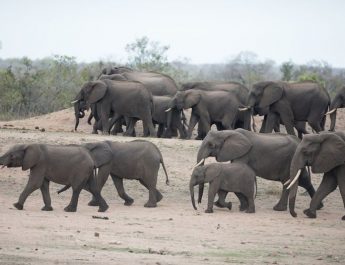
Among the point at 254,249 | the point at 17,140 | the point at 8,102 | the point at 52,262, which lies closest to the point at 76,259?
the point at 52,262

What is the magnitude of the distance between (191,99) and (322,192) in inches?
356

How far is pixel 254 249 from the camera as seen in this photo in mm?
15406

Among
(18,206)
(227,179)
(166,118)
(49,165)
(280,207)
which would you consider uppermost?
(49,165)

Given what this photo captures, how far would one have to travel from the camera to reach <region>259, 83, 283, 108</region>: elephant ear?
1078 inches

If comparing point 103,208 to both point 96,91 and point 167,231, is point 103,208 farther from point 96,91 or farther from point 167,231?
point 96,91

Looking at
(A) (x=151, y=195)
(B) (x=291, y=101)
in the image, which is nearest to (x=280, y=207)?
(A) (x=151, y=195)

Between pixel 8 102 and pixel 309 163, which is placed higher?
pixel 309 163

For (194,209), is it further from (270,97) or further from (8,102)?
(8,102)

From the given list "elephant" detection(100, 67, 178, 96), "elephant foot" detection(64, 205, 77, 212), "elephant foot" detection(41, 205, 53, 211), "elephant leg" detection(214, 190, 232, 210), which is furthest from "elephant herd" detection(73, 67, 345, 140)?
"elephant foot" detection(41, 205, 53, 211)

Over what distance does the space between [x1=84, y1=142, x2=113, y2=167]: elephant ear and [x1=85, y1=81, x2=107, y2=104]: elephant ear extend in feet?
28.1

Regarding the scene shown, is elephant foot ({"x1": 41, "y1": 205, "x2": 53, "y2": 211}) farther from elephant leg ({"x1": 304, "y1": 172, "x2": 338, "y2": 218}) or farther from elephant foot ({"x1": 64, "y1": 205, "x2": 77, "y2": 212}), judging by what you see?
elephant leg ({"x1": 304, "y1": 172, "x2": 338, "y2": 218})

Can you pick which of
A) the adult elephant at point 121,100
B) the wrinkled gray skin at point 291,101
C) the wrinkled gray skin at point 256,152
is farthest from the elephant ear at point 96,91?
the wrinkled gray skin at point 256,152

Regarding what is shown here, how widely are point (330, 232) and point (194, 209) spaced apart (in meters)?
2.82

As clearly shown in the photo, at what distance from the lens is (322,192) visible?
1927 centimetres
